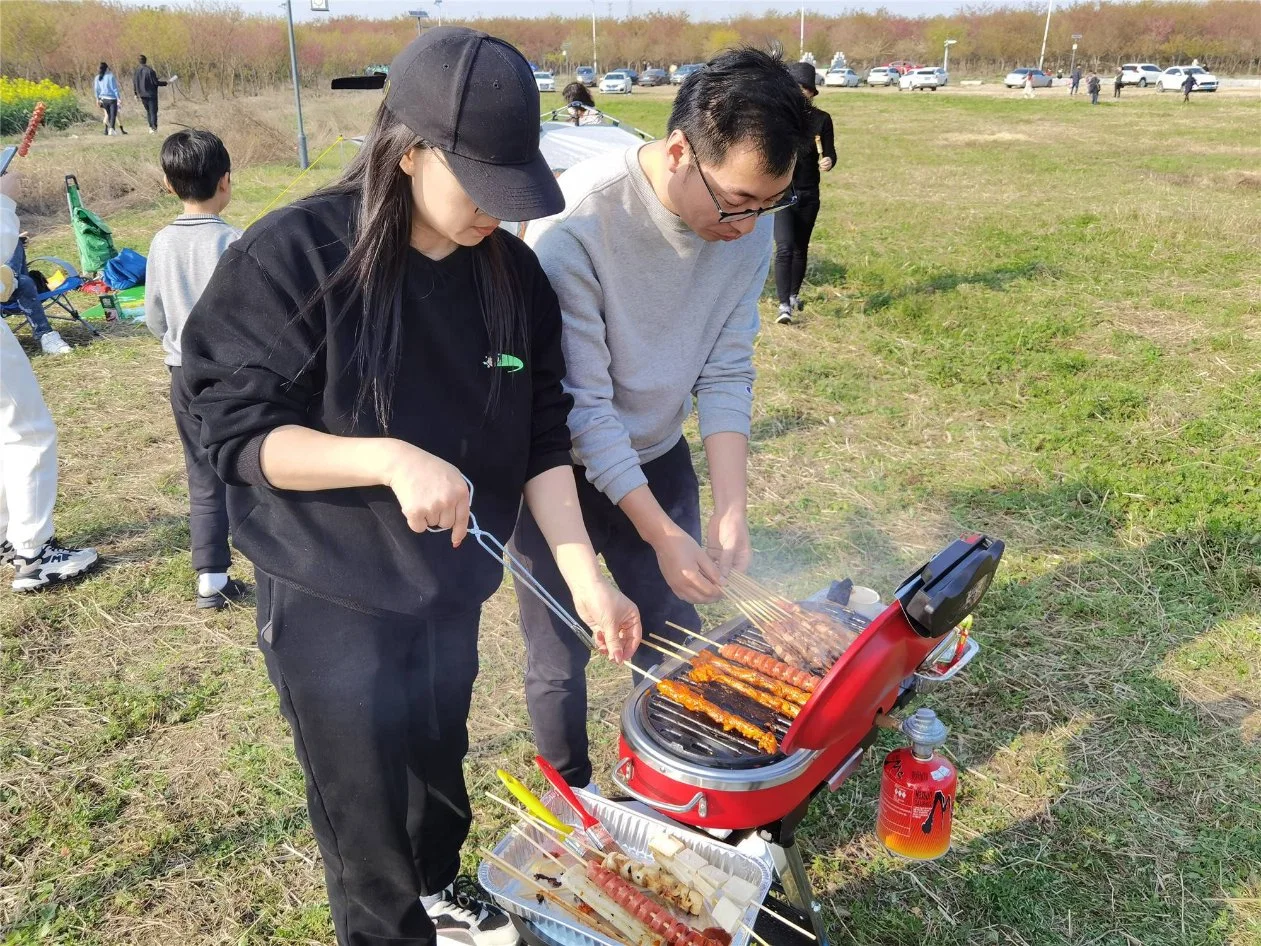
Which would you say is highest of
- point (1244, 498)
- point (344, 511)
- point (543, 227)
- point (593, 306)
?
point (543, 227)

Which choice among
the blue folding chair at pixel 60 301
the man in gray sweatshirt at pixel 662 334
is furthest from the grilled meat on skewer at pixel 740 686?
the blue folding chair at pixel 60 301

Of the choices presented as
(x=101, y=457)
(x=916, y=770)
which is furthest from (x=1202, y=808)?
(x=101, y=457)

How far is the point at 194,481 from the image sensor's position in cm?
423

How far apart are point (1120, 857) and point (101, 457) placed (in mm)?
6180

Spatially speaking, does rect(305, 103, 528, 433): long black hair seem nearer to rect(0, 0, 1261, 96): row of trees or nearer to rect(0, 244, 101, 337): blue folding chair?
rect(0, 244, 101, 337): blue folding chair

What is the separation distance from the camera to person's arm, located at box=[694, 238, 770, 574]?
2.64 meters

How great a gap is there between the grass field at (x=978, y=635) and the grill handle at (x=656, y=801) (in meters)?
0.94

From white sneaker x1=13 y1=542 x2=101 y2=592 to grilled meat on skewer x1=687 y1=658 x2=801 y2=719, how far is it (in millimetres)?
3659

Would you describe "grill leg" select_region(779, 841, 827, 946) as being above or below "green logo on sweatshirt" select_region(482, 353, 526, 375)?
below

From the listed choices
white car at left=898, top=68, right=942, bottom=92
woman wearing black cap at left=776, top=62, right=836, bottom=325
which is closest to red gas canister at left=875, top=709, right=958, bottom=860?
woman wearing black cap at left=776, top=62, right=836, bottom=325

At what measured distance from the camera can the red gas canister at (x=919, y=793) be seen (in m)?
2.46

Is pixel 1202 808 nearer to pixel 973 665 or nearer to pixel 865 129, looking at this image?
pixel 973 665

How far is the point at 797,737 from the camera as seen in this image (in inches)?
77.6

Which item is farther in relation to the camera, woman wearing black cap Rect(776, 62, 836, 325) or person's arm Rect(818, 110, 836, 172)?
person's arm Rect(818, 110, 836, 172)
